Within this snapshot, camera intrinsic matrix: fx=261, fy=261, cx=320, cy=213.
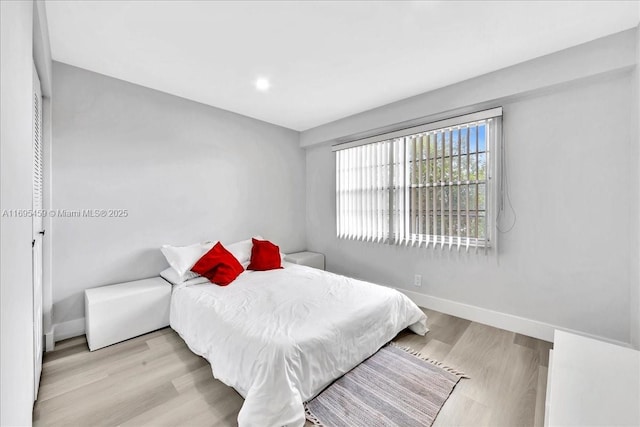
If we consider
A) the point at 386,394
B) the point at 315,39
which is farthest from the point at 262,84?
the point at 386,394

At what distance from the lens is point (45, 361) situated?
2.12 metres

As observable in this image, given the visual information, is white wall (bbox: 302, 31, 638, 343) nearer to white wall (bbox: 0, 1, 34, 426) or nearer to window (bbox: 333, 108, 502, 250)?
window (bbox: 333, 108, 502, 250)

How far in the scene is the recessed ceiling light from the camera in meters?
2.73

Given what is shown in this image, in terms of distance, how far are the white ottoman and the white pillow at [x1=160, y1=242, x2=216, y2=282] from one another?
18 cm

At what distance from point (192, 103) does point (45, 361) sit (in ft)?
9.43

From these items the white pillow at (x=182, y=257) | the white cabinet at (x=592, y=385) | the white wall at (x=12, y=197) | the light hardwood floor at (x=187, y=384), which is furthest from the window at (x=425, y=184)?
the white wall at (x=12, y=197)

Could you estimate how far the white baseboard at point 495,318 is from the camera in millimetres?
2400

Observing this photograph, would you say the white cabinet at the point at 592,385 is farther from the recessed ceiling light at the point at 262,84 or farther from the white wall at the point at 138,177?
the white wall at the point at 138,177

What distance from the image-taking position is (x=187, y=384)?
6.11 ft

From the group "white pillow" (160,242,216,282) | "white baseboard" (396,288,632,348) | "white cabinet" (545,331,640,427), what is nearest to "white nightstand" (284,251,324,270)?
"white pillow" (160,242,216,282)

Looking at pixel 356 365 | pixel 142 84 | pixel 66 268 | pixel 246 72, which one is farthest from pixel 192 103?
pixel 356 365

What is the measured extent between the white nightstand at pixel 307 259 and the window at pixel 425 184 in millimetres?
592

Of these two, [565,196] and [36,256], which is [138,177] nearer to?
[36,256]

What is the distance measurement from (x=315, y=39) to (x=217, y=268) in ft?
7.77
